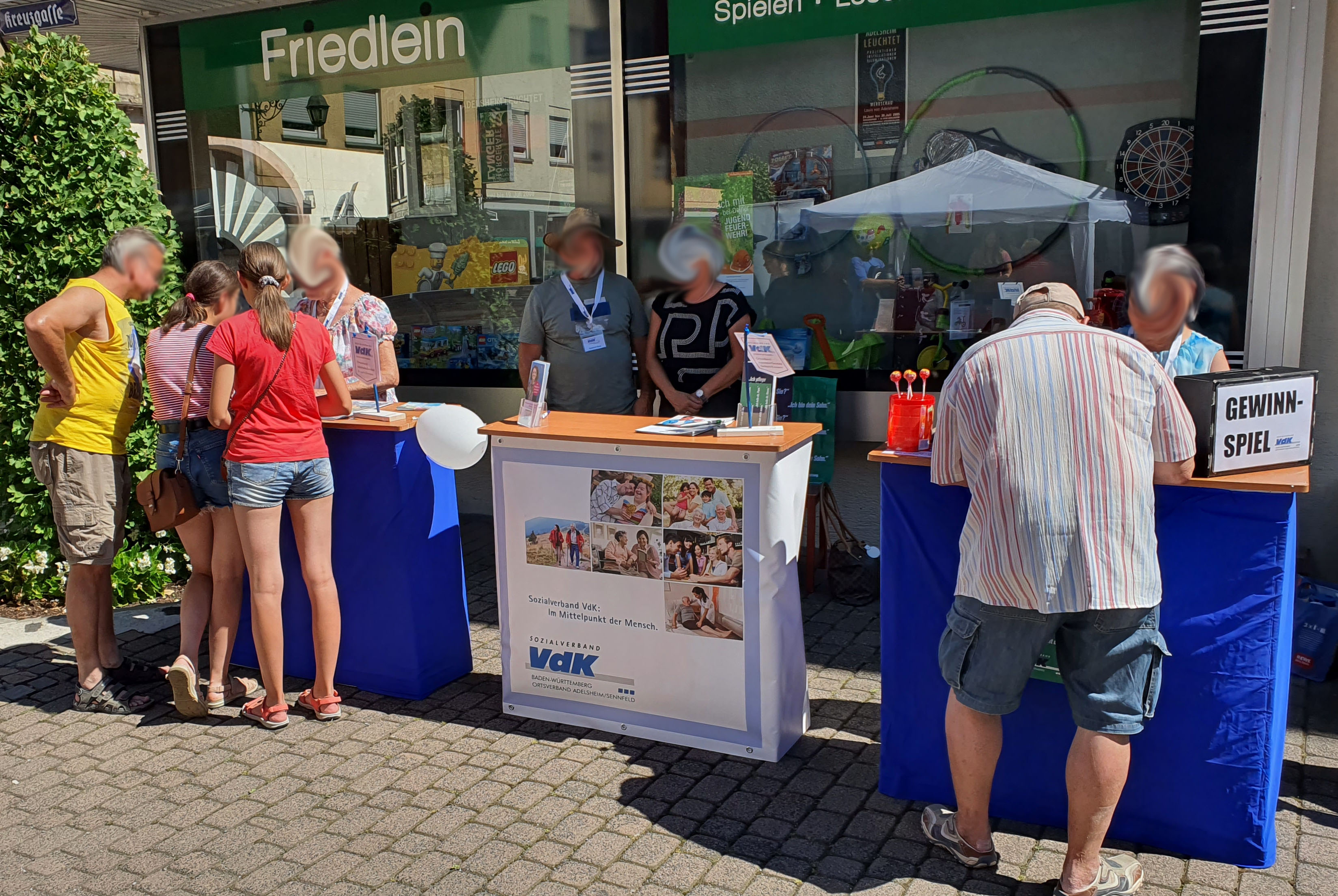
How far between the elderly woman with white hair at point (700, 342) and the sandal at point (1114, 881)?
2775 mm

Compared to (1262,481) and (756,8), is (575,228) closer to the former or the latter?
(756,8)

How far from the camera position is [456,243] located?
7.04 m

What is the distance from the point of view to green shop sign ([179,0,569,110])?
21.0 ft

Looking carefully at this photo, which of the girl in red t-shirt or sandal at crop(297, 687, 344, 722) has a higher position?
the girl in red t-shirt

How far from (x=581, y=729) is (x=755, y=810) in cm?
88

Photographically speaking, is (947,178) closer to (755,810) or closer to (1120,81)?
(1120,81)

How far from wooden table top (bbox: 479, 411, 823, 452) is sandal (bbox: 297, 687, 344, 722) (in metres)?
1.22

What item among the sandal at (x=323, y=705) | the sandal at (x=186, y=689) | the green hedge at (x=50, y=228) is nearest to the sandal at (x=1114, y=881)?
the sandal at (x=323, y=705)

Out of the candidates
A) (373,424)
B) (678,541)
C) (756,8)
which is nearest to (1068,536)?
(678,541)

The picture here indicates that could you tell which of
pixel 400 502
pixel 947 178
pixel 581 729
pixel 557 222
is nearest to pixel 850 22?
pixel 947 178

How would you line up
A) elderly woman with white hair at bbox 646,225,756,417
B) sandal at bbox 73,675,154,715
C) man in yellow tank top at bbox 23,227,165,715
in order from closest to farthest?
man in yellow tank top at bbox 23,227,165,715 → sandal at bbox 73,675,154,715 → elderly woman with white hair at bbox 646,225,756,417

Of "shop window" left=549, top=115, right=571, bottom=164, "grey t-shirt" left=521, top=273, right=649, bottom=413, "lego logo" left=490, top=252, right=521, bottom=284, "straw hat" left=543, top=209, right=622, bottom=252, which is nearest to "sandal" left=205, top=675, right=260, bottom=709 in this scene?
"grey t-shirt" left=521, top=273, right=649, bottom=413

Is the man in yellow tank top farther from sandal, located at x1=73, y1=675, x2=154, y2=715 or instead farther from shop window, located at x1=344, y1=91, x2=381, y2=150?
shop window, located at x1=344, y1=91, x2=381, y2=150

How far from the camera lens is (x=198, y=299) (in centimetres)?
413
